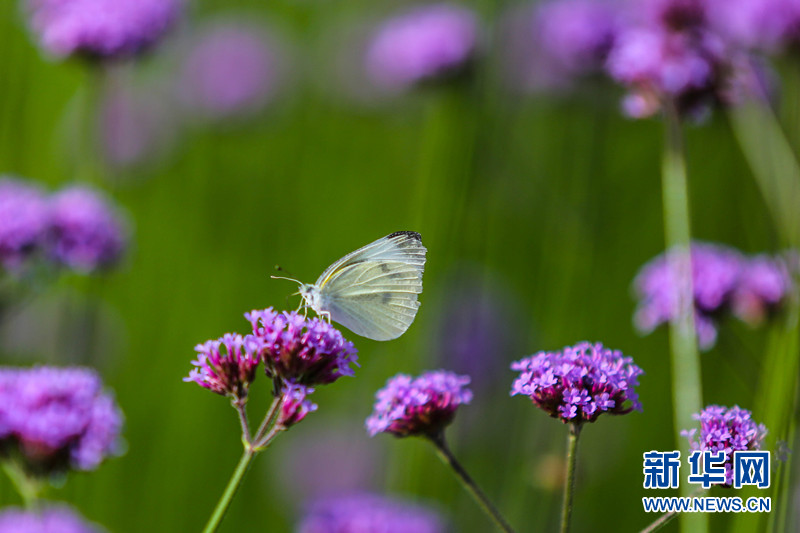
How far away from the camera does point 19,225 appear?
2.17 m

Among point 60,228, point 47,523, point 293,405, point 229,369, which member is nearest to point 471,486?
point 293,405

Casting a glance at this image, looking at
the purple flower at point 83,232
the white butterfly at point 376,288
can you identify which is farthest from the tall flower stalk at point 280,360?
the purple flower at point 83,232

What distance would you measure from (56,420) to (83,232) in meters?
1.13

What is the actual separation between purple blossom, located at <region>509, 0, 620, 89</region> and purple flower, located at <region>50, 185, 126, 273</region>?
4.66 feet

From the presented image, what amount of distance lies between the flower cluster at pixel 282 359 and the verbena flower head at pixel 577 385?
0.28 m

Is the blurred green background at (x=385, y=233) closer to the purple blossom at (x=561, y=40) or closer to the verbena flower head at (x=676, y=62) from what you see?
the purple blossom at (x=561, y=40)

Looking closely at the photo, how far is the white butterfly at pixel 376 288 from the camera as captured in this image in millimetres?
1714

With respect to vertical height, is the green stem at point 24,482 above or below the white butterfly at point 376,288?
below

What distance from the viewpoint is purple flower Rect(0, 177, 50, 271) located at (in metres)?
2.13

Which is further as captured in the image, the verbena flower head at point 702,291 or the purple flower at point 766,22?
the purple flower at point 766,22

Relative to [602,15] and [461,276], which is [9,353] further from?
[602,15]

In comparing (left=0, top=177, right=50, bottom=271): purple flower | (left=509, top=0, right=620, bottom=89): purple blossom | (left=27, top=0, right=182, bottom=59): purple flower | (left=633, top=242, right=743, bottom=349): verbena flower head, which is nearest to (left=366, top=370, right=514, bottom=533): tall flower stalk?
(left=633, top=242, right=743, bottom=349): verbena flower head

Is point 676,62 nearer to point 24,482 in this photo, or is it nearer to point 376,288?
point 376,288

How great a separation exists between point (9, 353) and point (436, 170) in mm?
2109
